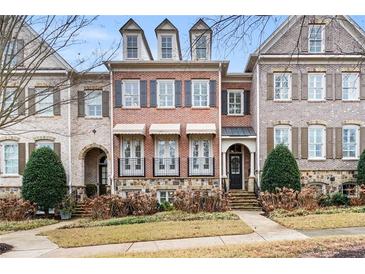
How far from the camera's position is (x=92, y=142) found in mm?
7438

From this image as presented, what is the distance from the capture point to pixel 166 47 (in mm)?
6566

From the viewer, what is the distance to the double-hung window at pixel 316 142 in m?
6.46

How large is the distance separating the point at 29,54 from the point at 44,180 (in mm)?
2236

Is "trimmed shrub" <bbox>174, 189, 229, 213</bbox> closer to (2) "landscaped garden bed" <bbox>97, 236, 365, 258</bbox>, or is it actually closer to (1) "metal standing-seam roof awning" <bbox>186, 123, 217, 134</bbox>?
(1) "metal standing-seam roof awning" <bbox>186, 123, 217, 134</bbox>

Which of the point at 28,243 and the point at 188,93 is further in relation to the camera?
the point at 188,93

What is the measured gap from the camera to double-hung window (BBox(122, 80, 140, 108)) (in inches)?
313

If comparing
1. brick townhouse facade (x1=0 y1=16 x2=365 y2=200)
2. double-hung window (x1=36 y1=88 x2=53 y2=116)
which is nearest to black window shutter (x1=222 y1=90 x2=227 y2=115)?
brick townhouse facade (x1=0 y1=16 x2=365 y2=200)

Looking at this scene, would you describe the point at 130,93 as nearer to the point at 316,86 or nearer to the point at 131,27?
the point at 131,27

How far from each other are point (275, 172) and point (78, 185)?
361 cm

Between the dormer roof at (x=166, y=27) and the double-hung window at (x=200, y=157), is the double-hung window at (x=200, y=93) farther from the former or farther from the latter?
the dormer roof at (x=166, y=27)

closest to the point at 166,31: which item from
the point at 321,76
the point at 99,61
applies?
the point at 99,61

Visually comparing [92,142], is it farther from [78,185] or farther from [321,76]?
[321,76]

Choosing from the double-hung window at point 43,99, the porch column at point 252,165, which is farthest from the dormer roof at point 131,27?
the porch column at point 252,165

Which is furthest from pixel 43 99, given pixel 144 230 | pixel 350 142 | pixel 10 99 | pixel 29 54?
pixel 350 142
